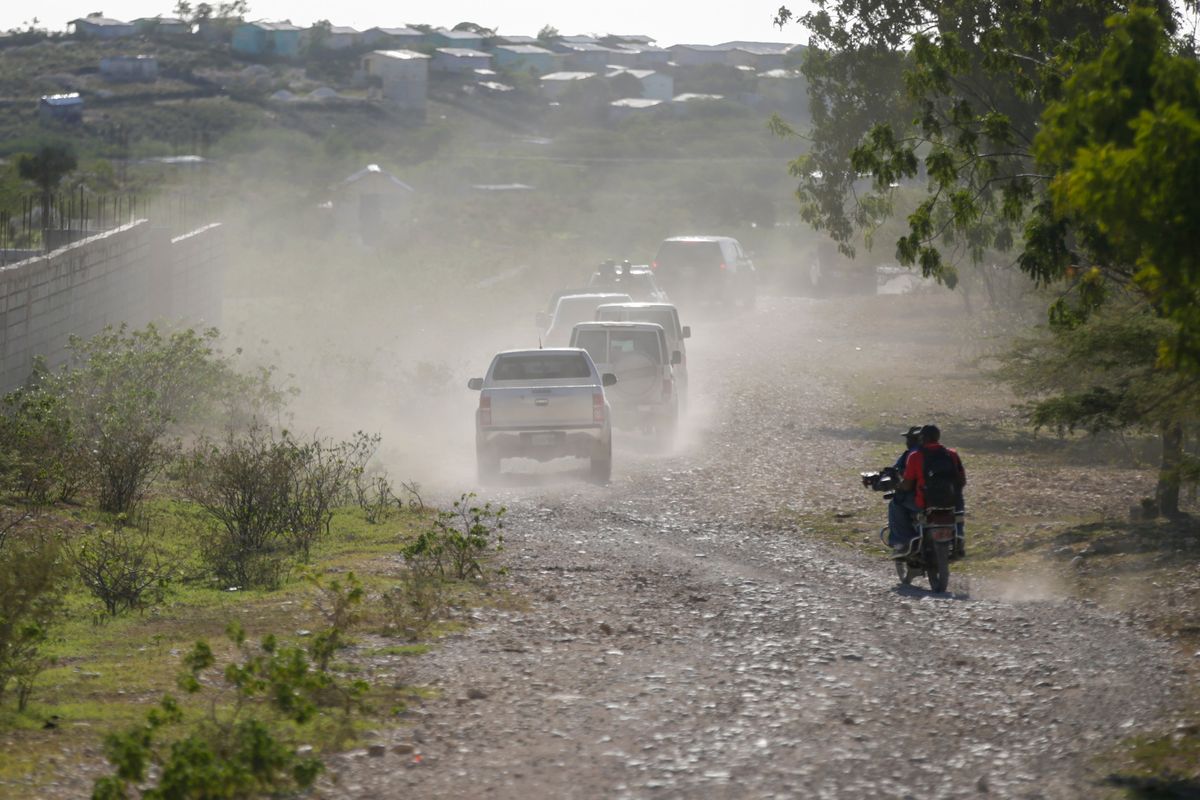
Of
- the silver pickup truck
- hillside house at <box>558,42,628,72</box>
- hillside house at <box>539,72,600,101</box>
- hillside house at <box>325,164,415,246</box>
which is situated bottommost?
hillside house at <box>325,164,415,246</box>

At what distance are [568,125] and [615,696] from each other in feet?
405

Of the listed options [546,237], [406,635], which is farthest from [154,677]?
[546,237]

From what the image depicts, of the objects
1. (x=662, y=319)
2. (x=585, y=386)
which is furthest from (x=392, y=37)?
(x=585, y=386)

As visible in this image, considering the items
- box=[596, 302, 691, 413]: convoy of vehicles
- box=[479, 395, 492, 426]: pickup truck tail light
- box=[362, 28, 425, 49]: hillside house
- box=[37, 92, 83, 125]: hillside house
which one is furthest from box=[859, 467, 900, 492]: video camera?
box=[362, 28, 425, 49]: hillside house

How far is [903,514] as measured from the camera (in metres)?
13.0

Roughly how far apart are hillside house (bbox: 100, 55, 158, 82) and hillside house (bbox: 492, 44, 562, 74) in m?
42.8

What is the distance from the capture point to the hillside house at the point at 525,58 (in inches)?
6237

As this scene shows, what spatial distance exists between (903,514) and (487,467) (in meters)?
7.45

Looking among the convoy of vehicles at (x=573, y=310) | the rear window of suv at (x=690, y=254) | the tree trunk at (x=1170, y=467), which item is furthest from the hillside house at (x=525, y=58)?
the tree trunk at (x=1170, y=467)

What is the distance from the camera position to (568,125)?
12962 cm

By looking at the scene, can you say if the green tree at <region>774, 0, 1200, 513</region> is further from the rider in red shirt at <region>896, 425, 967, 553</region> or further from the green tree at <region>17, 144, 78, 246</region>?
the green tree at <region>17, 144, 78, 246</region>

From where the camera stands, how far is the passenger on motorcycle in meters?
12.2

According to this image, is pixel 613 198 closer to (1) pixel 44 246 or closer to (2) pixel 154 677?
(1) pixel 44 246

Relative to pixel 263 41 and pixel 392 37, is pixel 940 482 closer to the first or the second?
pixel 263 41
